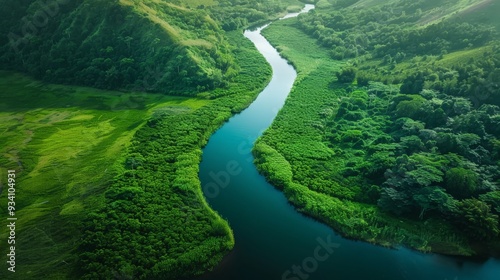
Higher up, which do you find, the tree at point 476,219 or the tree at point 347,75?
the tree at point 347,75

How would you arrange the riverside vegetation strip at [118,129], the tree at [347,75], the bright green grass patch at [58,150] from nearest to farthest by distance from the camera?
the riverside vegetation strip at [118,129] → the bright green grass patch at [58,150] → the tree at [347,75]

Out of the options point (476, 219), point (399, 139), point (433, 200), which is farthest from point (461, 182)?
point (399, 139)

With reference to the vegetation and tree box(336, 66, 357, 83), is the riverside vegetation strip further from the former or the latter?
tree box(336, 66, 357, 83)

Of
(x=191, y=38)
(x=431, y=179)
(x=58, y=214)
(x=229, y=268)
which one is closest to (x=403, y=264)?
(x=431, y=179)

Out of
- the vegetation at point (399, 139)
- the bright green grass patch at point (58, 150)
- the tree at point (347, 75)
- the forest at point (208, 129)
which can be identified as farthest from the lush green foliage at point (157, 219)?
the tree at point (347, 75)

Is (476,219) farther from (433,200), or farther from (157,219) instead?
(157,219)

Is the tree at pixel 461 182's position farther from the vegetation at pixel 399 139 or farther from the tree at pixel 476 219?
the tree at pixel 476 219

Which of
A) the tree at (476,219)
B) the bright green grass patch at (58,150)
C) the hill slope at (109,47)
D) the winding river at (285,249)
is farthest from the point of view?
the hill slope at (109,47)

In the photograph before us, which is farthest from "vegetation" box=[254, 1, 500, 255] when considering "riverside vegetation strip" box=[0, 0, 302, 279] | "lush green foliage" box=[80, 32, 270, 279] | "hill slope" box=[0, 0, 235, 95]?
"hill slope" box=[0, 0, 235, 95]
